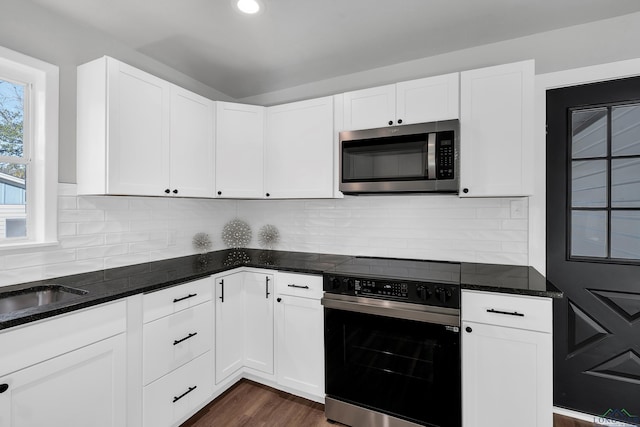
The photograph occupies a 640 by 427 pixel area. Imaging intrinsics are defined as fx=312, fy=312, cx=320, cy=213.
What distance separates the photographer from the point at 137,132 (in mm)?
2051

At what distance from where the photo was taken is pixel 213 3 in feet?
5.94

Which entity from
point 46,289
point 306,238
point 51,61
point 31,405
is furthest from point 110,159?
point 306,238

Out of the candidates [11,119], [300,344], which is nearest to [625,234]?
[300,344]

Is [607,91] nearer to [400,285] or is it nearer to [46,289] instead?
[400,285]

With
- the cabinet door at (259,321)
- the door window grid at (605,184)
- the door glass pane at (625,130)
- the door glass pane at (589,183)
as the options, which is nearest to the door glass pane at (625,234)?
the door window grid at (605,184)

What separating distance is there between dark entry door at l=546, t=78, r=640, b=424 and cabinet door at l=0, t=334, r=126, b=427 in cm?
274

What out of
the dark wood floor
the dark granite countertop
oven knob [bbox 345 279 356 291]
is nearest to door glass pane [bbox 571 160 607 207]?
the dark granite countertop

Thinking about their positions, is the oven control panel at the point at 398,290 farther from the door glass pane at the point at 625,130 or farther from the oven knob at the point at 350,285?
the door glass pane at the point at 625,130

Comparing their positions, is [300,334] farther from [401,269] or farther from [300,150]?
[300,150]

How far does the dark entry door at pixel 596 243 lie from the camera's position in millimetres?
1959

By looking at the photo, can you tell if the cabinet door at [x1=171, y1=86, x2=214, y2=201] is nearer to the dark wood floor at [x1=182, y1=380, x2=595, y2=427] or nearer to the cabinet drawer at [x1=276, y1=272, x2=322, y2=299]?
the cabinet drawer at [x1=276, y1=272, x2=322, y2=299]

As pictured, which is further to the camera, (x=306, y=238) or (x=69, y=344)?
(x=306, y=238)

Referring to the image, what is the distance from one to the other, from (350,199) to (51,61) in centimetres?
225

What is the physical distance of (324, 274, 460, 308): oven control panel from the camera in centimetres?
177
